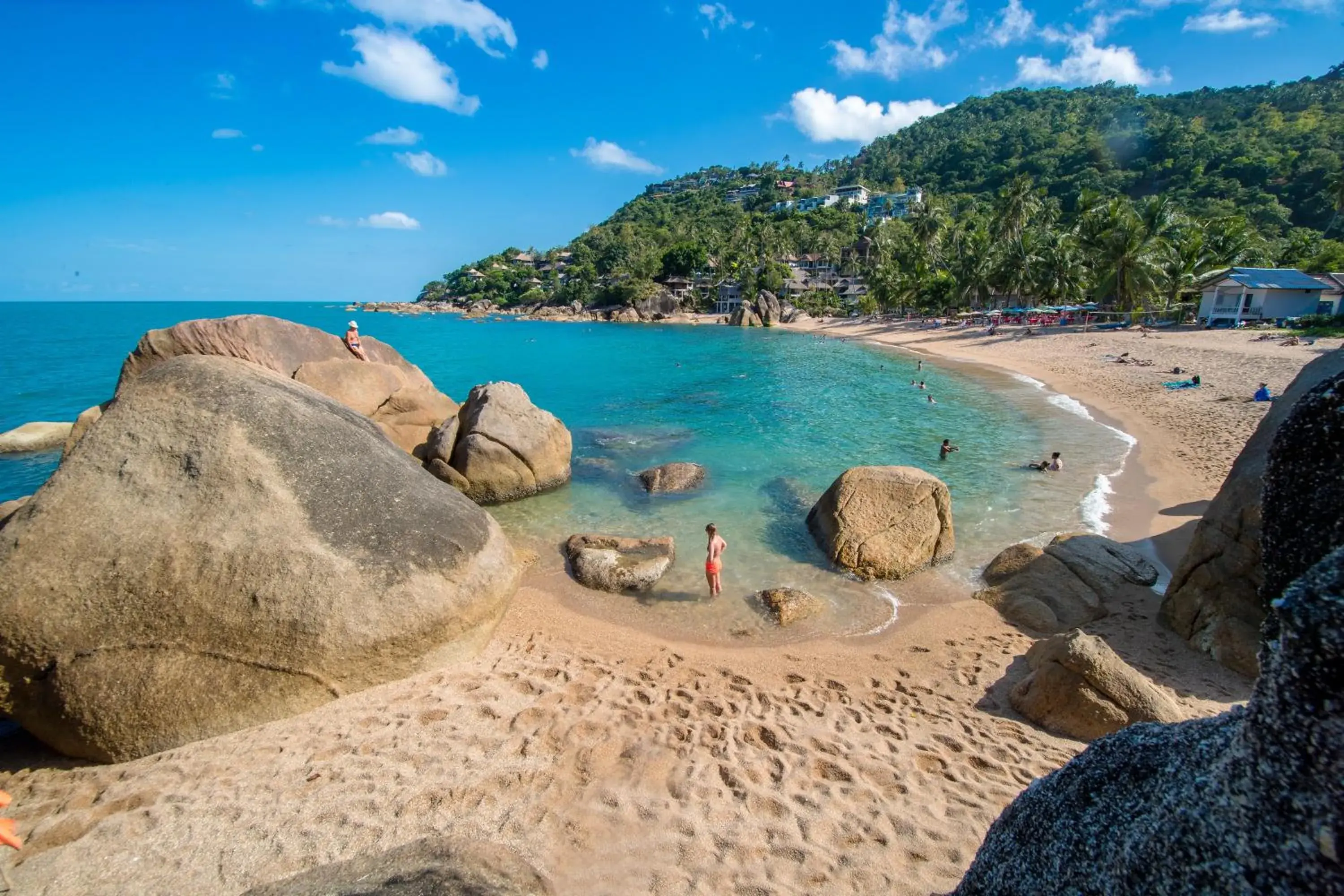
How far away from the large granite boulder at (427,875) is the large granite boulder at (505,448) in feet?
33.9

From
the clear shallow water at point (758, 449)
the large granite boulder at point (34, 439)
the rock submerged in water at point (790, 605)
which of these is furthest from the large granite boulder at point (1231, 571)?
the large granite boulder at point (34, 439)

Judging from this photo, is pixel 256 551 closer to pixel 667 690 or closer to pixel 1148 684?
pixel 667 690

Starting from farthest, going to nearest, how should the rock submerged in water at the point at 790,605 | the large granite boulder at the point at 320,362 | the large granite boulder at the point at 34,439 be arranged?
1. the large granite boulder at the point at 34,439
2. the large granite boulder at the point at 320,362
3. the rock submerged in water at the point at 790,605

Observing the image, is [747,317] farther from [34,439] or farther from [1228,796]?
[1228,796]

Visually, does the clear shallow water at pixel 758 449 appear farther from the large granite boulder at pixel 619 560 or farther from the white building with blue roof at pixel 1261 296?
the white building with blue roof at pixel 1261 296

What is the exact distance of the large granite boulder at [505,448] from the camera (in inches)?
575

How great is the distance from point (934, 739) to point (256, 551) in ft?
26.0

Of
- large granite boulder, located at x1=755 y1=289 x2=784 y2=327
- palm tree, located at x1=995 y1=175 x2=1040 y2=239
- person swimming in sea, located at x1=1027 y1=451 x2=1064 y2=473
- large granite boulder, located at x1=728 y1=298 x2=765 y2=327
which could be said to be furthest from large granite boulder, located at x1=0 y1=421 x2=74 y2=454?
palm tree, located at x1=995 y1=175 x2=1040 y2=239

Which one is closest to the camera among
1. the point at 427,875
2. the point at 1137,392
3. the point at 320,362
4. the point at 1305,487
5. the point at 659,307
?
the point at 1305,487

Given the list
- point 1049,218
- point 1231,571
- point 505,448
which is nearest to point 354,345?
point 505,448

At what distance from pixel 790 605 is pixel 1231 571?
6.00 meters

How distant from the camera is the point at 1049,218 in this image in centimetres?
7244

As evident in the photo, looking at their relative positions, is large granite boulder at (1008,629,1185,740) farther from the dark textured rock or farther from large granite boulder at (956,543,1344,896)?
the dark textured rock

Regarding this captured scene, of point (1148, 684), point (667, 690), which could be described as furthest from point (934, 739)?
point (667, 690)
